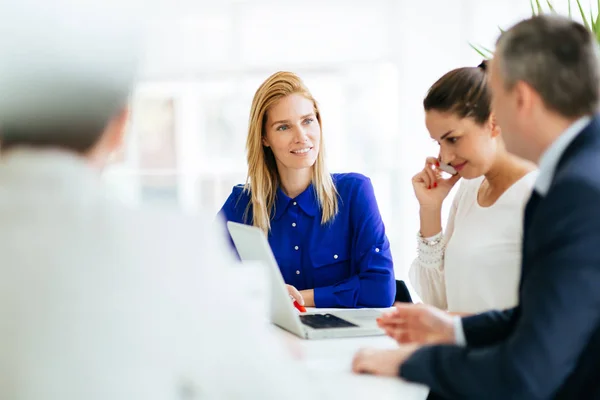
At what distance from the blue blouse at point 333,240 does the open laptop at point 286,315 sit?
1.74ft

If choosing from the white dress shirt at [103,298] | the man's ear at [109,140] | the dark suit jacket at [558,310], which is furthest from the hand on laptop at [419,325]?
the man's ear at [109,140]

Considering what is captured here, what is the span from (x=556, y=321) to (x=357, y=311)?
1.18 m

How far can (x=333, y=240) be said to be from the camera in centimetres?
285

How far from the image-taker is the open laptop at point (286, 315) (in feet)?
6.31

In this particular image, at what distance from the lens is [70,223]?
959mm

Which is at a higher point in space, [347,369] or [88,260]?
[88,260]

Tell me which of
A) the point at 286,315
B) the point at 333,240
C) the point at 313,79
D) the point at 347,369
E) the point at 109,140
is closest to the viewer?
the point at 109,140

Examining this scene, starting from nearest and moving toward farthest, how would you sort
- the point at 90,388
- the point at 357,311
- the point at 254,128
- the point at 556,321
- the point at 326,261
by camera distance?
the point at 90,388 → the point at 556,321 → the point at 357,311 → the point at 326,261 → the point at 254,128

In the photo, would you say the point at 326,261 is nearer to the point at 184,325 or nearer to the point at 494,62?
the point at 494,62

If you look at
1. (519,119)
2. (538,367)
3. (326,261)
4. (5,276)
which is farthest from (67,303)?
(326,261)

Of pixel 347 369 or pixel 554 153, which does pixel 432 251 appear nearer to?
pixel 347 369

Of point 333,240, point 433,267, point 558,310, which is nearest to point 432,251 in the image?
point 433,267

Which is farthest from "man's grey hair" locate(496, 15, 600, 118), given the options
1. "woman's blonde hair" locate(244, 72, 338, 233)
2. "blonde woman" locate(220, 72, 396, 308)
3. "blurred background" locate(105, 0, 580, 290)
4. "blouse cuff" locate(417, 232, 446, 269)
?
"blurred background" locate(105, 0, 580, 290)

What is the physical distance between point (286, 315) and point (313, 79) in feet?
13.5
